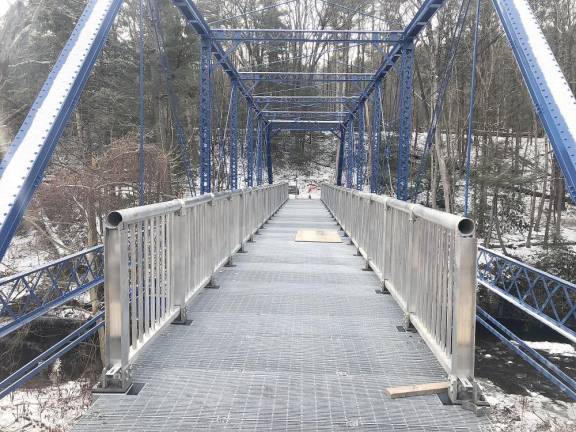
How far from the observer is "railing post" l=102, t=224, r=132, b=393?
9.14 feet

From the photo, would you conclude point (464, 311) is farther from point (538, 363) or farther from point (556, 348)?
point (556, 348)

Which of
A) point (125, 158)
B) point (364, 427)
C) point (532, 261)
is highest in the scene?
point (125, 158)

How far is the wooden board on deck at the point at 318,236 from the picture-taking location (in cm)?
1000

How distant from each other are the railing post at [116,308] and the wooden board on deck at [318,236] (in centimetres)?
719

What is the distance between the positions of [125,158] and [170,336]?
12.1 meters

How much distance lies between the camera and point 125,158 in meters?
14.9

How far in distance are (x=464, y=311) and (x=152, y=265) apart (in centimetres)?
204

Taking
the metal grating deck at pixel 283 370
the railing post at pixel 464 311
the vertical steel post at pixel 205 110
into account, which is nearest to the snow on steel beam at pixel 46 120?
the metal grating deck at pixel 283 370

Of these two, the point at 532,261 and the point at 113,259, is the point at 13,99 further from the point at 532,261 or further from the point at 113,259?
the point at 532,261

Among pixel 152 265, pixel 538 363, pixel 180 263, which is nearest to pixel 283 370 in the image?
pixel 152 265

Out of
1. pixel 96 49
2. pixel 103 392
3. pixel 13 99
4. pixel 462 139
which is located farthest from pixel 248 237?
pixel 462 139

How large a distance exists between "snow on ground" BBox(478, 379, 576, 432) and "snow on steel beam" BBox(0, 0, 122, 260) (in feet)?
24.4

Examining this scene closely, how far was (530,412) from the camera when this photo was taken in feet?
31.5

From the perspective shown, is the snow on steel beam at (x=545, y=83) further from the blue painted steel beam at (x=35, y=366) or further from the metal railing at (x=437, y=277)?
the blue painted steel beam at (x=35, y=366)
